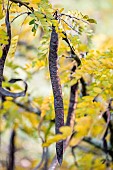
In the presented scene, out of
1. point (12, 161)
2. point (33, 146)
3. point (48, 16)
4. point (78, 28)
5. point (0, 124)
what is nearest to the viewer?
point (48, 16)

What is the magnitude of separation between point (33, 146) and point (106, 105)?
8.06 feet

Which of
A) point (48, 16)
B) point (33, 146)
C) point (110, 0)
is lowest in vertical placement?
point (33, 146)

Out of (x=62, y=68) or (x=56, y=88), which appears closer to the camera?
(x=56, y=88)

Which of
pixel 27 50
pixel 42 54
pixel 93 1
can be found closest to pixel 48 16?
pixel 42 54

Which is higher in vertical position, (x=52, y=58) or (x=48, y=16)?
(x=48, y=16)

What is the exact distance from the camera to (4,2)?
1.33 meters

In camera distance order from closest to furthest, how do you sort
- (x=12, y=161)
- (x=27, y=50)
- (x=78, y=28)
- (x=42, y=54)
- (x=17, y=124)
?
(x=78, y=28)
(x=42, y=54)
(x=12, y=161)
(x=17, y=124)
(x=27, y=50)

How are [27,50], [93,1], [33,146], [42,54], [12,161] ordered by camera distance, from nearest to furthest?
1. [42,54]
2. [12,161]
3. [27,50]
4. [33,146]
5. [93,1]

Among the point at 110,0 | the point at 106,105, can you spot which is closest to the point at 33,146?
the point at 110,0

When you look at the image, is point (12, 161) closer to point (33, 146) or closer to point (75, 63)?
point (75, 63)

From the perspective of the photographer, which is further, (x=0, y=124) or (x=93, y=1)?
(x=93, y=1)

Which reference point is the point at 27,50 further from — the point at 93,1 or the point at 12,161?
the point at 93,1

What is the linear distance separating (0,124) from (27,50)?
0.65m

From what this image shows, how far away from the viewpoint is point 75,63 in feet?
5.82
